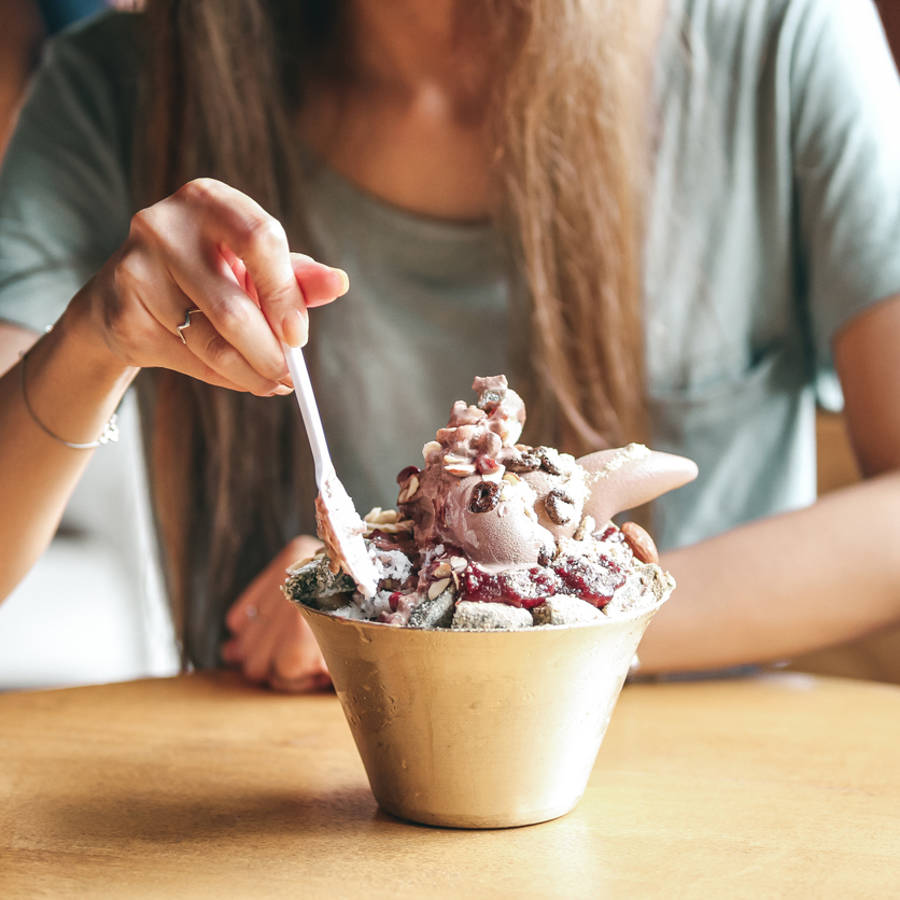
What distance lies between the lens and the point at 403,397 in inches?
49.5

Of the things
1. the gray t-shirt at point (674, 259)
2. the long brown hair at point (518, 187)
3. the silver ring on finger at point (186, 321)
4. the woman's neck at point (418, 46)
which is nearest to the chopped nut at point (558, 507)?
the silver ring on finger at point (186, 321)

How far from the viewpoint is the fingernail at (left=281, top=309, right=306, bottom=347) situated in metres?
0.60

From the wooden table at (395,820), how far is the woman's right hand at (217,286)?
10.3 inches

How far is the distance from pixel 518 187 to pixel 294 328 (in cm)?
55

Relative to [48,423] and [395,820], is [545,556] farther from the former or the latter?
[48,423]

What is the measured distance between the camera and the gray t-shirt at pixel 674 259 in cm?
119

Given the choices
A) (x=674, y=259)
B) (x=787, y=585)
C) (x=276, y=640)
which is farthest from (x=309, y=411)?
(x=674, y=259)

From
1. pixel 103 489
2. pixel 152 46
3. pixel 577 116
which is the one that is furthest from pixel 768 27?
pixel 103 489

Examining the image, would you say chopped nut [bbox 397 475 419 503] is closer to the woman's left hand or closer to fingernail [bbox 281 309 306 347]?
fingernail [bbox 281 309 306 347]

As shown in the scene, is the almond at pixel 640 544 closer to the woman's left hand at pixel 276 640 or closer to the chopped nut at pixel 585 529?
the chopped nut at pixel 585 529

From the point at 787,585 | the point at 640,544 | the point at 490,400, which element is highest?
the point at 490,400

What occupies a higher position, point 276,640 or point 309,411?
point 309,411

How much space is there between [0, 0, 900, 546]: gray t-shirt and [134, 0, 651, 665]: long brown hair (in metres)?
0.08

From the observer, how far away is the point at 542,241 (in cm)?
111
